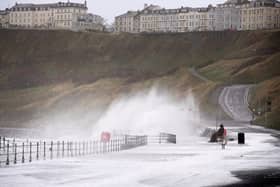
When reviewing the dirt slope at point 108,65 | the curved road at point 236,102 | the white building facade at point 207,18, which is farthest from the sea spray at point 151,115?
the white building facade at point 207,18

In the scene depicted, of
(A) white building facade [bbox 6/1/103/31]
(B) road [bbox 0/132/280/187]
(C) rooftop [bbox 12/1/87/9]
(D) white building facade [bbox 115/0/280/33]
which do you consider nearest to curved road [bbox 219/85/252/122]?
(D) white building facade [bbox 115/0/280/33]

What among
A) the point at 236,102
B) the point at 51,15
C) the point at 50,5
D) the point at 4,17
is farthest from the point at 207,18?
the point at 236,102

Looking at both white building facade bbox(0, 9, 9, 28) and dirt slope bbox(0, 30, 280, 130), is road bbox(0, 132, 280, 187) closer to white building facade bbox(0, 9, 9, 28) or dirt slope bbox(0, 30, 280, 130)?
dirt slope bbox(0, 30, 280, 130)

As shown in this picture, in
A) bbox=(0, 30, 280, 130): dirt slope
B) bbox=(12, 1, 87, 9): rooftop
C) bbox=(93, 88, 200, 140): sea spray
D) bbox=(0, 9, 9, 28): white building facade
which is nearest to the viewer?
bbox=(93, 88, 200, 140): sea spray

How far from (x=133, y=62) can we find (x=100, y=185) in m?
122

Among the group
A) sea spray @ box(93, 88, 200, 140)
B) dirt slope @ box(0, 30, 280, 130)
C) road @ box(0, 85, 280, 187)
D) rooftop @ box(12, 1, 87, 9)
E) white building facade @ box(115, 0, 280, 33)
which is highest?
rooftop @ box(12, 1, 87, 9)

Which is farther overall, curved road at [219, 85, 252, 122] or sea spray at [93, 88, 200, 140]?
curved road at [219, 85, 252, 122]

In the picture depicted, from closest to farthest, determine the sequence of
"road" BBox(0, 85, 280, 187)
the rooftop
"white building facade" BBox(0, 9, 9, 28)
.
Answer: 1. "road" BBox(0, 85, 280, 187)
2. "white building facade" BBox(0, 9, 9, 28)
3. the rooftop

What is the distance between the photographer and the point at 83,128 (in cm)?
10738

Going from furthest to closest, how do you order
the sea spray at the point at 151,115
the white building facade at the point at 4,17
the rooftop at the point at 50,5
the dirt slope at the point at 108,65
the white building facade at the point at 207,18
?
the rooftop at the point at 50,5 < the white building facade at the point at 4,17 < the white building facade at the point at 207,18 < the dirt slope at the point at 108,65 < the sea spray at the point at 151,115

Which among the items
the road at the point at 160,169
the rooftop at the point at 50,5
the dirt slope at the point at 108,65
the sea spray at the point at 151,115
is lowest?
the road at the point at 160,169

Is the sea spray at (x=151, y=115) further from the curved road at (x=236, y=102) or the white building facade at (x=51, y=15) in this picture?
the white building facade at (x=51, y=15)

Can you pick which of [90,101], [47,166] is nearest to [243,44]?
[90,101]

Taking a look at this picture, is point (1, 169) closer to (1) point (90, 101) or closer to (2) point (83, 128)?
(2) point (83, 128)
